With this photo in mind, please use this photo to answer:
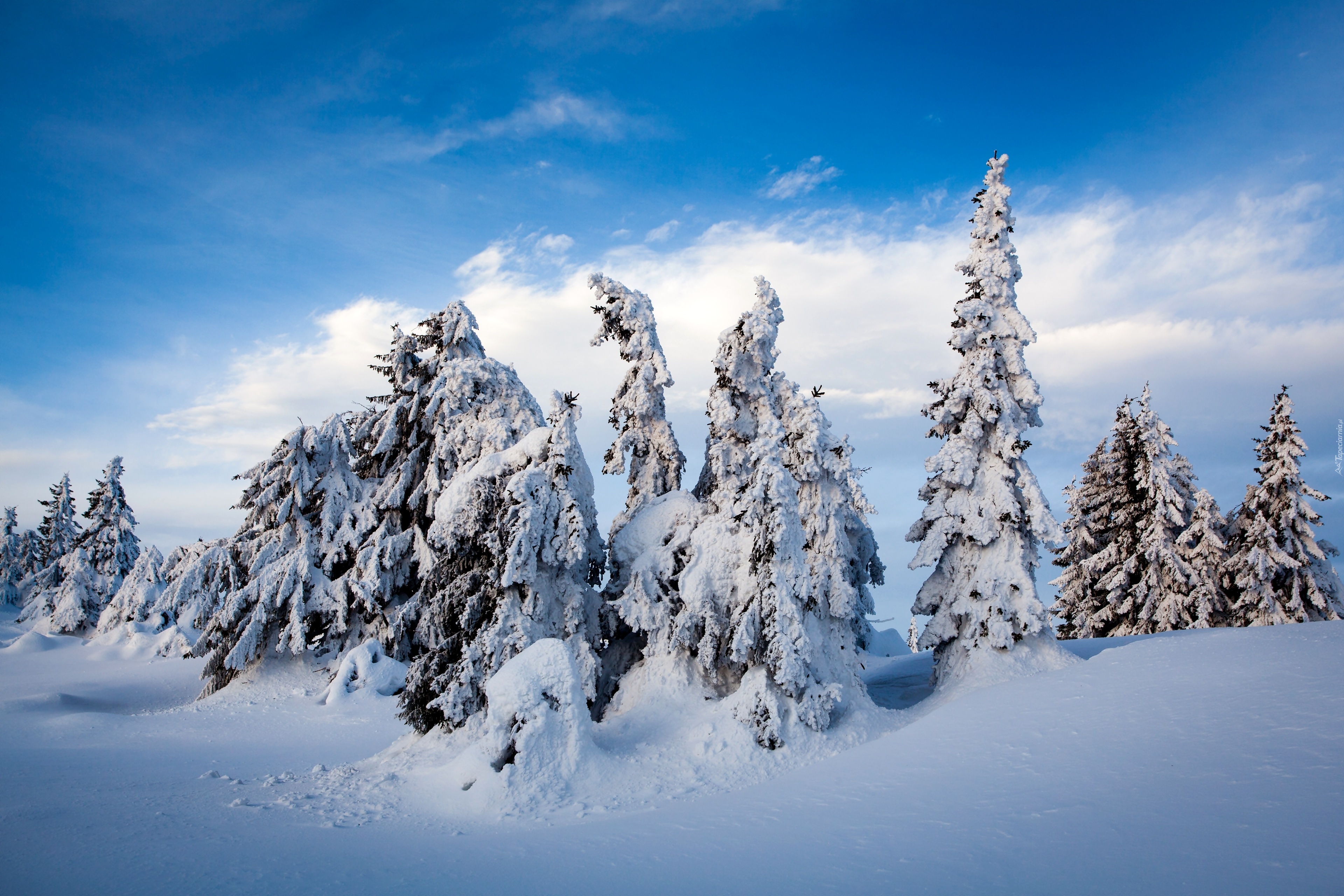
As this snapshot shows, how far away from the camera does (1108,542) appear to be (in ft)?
100

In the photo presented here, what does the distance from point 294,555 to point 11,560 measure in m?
47.6

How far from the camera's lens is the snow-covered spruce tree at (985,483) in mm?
17906

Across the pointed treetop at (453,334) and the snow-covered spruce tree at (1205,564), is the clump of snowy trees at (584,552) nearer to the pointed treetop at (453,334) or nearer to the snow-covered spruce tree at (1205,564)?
the pointed treetop at (453,334)

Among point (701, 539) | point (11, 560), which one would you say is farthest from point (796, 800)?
point (11, 560)

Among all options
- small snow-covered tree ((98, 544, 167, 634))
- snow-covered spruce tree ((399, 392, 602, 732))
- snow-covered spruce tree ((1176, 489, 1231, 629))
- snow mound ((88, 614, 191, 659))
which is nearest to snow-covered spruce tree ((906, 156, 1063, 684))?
snow-covered spruce tree ((399, 392, 602, 732))

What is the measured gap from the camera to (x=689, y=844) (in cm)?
1005

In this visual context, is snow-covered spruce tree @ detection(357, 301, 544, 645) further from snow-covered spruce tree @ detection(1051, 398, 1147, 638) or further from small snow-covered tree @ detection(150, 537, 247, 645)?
snow-covered spruce tree @ detection(1051, 398, 1147, 638)

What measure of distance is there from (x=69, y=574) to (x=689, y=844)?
1851 inches

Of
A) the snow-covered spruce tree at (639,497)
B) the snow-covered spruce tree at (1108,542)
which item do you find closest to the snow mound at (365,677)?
the snow-covered spruce tree at (639,497)

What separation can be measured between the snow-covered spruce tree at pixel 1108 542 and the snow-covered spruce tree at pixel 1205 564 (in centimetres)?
173

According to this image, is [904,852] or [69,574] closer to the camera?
[904,852]

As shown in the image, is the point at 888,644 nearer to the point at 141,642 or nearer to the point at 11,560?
the point at 141,642

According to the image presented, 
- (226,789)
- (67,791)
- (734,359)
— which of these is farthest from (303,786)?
(734,359)

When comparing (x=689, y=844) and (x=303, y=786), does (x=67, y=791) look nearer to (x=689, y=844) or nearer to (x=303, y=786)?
(x=303, y=786)
